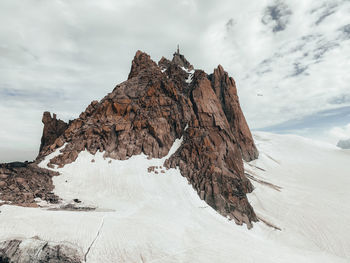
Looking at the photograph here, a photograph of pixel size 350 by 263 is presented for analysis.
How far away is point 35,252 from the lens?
12.1 metres

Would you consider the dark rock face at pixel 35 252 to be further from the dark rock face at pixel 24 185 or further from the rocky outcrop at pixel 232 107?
the rocky outcrop at pixel 232 107

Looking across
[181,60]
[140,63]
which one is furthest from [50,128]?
[181,60]

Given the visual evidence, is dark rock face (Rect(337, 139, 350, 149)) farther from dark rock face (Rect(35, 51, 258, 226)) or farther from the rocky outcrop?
dark rock face (Rect(35, 51, 258, 226))

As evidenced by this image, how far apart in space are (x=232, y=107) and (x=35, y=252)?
5018cm

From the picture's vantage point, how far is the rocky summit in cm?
2927

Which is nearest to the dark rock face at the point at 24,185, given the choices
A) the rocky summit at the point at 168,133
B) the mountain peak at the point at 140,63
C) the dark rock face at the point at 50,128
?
the rocky summit at the point at 168,133

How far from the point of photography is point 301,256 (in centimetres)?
1972

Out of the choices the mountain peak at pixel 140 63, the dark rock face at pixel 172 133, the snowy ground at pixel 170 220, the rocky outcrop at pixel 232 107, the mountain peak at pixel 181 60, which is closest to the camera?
the snowy ground at pixel 170 220

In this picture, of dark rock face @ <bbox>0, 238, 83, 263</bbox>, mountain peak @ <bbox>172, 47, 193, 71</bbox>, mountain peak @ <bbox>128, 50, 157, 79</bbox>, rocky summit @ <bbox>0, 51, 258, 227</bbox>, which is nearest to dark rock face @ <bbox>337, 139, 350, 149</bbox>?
mountain peak @ <bbox>172, 47, 193, 71</bbox>

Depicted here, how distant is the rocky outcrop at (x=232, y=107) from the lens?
5253cm

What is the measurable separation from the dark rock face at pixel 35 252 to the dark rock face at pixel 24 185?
6.04m

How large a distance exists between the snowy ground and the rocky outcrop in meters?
11.3

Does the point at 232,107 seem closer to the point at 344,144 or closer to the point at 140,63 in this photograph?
the point at 140,63

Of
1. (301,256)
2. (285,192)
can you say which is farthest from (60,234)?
(285,192)
